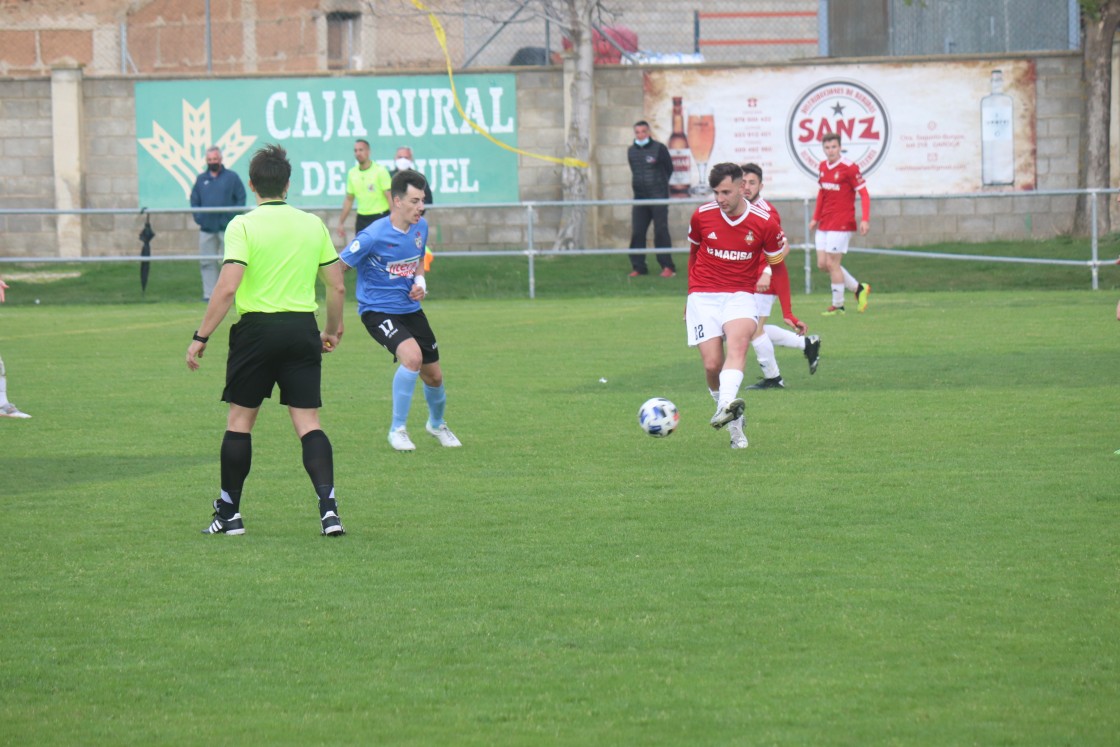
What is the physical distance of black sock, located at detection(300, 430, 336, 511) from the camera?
7.52 metres

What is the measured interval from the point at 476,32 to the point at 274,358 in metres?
22.1

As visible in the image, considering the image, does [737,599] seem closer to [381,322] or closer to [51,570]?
[51,570]

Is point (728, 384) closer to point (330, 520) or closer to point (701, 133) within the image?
point (330, 520)

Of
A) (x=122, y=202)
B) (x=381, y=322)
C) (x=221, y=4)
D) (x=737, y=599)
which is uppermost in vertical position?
(x=221, y=4)

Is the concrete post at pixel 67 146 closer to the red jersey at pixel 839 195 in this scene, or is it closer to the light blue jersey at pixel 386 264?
the red jersey at pixel 839 195

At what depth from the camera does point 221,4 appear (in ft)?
104

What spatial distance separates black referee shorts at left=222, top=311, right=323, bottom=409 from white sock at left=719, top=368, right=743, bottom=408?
3.12 m

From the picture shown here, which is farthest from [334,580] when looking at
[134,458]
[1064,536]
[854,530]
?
[134,458]

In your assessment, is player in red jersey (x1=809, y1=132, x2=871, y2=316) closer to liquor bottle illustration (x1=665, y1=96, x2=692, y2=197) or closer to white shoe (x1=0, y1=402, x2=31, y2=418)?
liquor bottle illustration (x1=665, y1=96, x2=692, y2=197)

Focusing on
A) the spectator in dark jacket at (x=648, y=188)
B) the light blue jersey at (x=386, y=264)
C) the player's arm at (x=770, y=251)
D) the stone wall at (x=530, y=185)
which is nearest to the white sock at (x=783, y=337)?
the player's arm at (x=770, y=251)

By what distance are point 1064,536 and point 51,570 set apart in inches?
175

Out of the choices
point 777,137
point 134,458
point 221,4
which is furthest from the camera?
point 221,4

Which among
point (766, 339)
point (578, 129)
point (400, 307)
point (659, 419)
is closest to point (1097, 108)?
point (578, 129)

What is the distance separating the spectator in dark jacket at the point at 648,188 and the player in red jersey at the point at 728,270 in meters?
13.7
